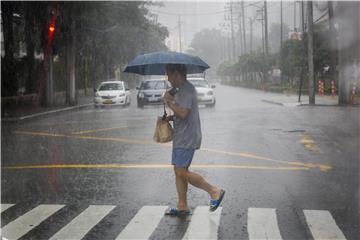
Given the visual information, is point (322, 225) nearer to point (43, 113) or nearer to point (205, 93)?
point (43, 113)

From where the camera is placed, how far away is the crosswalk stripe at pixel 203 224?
5312 millimetres

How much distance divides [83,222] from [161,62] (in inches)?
71.5

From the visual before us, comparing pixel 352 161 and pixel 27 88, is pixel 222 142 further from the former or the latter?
pixel 27 88

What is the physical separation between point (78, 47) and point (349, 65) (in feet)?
47.2

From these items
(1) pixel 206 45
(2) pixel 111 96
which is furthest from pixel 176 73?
(2) pixel 111 96

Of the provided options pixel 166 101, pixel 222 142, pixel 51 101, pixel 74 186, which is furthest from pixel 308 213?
pixel 51 101

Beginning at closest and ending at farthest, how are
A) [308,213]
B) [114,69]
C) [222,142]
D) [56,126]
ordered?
[308,213] < [222,142] < [56,126] < [114,69]

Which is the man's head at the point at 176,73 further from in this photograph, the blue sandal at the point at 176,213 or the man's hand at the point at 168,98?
the blue sandal at the point at 176,213

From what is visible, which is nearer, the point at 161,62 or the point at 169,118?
the point at 161,62

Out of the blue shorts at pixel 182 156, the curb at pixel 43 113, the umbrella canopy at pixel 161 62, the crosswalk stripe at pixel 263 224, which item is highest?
the umbrella canopy at pixel 161 62

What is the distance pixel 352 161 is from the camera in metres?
9.58

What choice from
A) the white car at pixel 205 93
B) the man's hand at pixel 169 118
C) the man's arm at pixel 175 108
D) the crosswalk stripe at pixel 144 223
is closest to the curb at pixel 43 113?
the white car at pixel 205 93

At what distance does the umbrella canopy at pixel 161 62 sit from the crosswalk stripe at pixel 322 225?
6.28 feet

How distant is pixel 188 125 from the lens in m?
5.78
